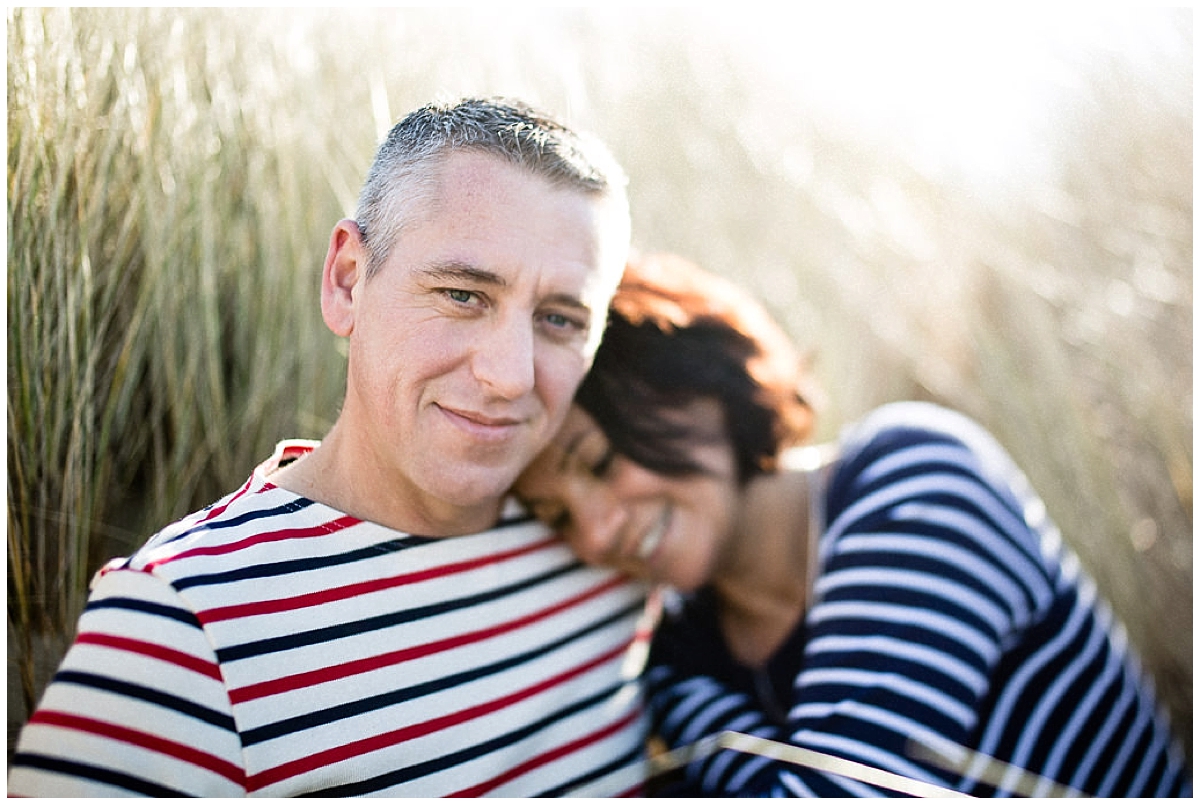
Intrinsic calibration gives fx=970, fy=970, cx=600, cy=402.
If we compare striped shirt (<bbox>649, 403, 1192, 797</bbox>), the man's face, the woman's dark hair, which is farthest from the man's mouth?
striped shirt (<bbox>649, 403, 1192, 797</bbox>)

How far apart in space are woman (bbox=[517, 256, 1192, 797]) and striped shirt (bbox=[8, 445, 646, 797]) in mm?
146

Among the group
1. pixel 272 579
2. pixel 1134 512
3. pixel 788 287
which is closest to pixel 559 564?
pixel 272 579

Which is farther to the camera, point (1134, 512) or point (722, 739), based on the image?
point (1134, 512)

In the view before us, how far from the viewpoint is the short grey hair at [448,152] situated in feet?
4.09

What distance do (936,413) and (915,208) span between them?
60 cm

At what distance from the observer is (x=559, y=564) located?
153 cm

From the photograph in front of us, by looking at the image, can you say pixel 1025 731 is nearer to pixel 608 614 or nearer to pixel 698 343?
pixel 608 614

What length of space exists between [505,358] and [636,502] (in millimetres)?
444

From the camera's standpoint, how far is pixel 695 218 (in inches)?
79.7

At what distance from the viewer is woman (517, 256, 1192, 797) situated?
1.42m

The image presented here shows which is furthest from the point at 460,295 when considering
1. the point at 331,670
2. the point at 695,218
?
the point at 695,218

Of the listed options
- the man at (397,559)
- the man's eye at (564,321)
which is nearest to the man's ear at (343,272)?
the man at (397,559)

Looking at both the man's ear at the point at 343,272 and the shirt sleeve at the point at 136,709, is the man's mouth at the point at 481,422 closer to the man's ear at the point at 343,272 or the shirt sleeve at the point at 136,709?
the man's ear at the point at 343,272

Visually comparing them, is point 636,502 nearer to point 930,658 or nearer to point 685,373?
point 685,373
